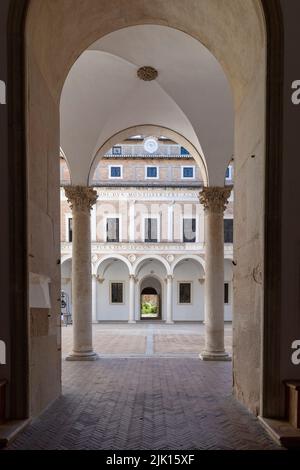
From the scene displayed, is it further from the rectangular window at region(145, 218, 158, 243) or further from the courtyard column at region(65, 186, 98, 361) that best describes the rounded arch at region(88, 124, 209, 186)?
the rectangular window at region(145, 218, 158, 243)

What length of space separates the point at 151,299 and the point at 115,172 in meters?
12.9

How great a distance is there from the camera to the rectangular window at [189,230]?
90.1 feet

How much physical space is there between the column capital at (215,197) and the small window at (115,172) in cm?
1702

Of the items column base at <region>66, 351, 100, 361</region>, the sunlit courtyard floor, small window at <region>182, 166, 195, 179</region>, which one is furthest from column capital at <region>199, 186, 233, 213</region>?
small window at <region>182, 166, 195, 179</region>

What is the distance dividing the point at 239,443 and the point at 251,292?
1.75 meters

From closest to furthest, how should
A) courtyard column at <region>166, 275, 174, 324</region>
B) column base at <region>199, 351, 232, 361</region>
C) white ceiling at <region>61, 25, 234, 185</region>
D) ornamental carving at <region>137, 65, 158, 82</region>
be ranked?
1. white ceiling at <region>61, 25, 234, 185</region>
2. ornamental carving at <region>137, 65, 158, 82</region>
3. column base at <region>199, 351, 232, 361</region>
4. courtyard column at <region>166, 275, 174, 324</region>

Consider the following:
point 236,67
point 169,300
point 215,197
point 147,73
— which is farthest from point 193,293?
point 236,67

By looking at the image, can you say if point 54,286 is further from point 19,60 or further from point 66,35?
point 66,35

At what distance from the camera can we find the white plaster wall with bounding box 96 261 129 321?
2875 centimetres

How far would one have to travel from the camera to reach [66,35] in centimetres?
550

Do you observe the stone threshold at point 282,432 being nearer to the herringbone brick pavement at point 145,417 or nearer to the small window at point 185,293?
the herringbone brick pavement at point 145,417

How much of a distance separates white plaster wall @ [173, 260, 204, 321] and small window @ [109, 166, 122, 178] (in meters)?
8.11

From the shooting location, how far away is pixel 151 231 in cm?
2752
